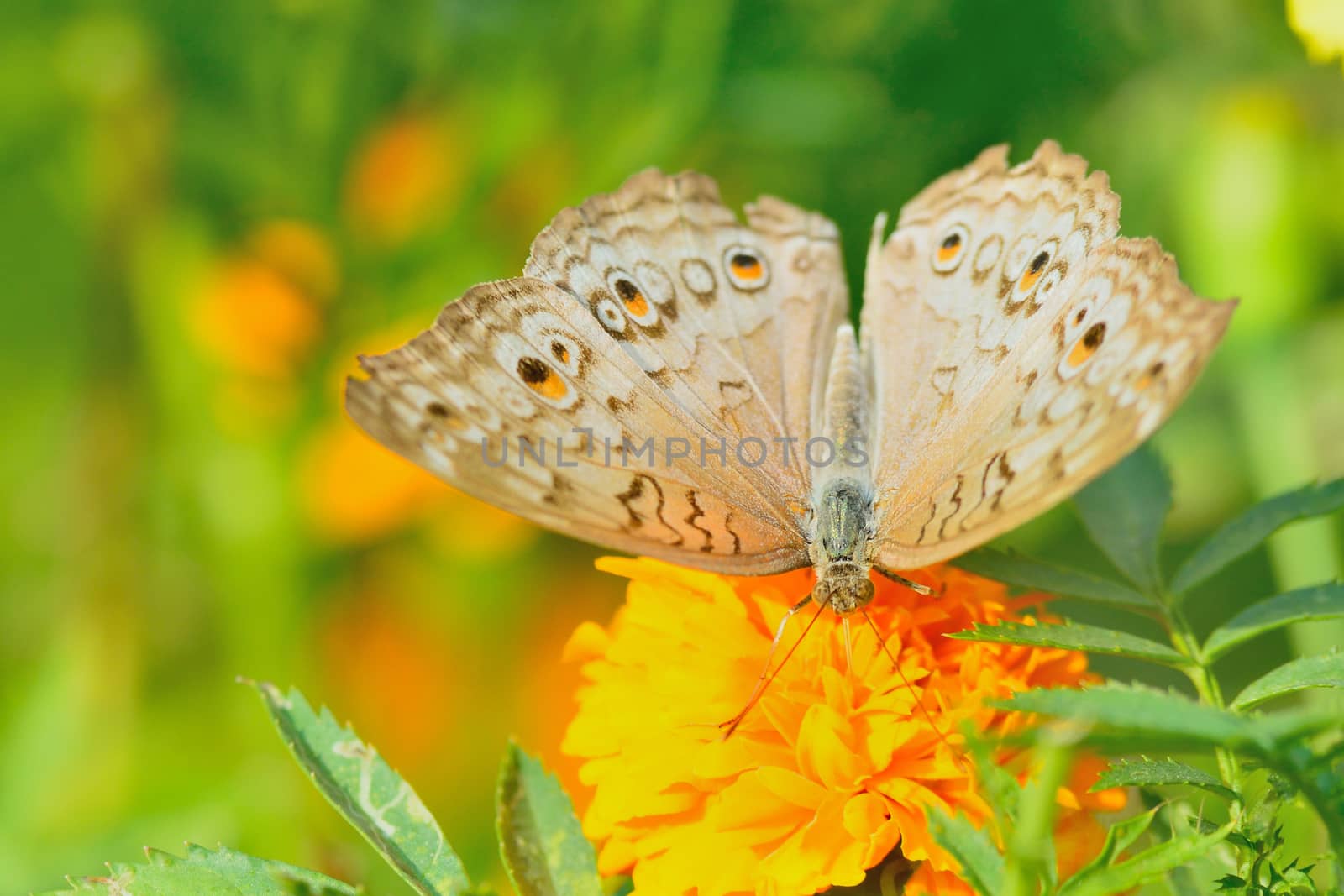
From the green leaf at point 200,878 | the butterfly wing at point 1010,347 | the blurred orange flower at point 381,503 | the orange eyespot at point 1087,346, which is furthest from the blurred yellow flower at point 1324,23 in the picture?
the blurred orange flower at point 381,503

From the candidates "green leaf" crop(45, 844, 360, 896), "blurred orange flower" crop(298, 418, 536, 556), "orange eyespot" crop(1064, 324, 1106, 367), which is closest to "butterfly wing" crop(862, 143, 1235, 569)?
"orange eyespot" crop(1064, 324, 1106, 367)

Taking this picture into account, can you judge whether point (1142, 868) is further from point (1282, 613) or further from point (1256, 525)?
point (1256, 525)

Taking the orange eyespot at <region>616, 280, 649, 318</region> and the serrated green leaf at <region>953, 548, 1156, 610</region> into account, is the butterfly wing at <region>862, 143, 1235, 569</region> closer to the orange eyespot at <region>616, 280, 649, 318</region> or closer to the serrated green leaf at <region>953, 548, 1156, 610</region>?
the serrated green leaf at <region>953, 548, 1156, 610</region>

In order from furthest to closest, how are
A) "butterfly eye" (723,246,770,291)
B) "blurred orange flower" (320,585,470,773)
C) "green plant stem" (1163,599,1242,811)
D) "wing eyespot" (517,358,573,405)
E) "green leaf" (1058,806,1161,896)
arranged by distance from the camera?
1. "blurred orange flower" (320,585,470,773)
2. "butterfly eye" (723,246,770,291)
3. "wing eyespot" (517,358,573,405)
4. "green plant stem" (1163,599,1242,811)
5. "green leaf" (1058,806,1161,896)

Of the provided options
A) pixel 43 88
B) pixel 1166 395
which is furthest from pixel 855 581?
pixel 43 88

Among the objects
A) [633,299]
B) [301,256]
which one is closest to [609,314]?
[633,299]
